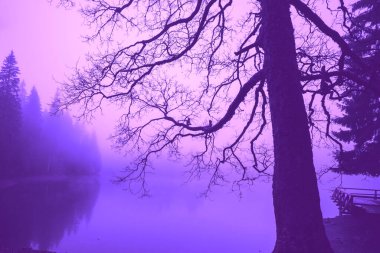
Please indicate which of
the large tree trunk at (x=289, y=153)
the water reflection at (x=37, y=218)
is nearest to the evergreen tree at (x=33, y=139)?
the water reflection at (x=37, y=218)

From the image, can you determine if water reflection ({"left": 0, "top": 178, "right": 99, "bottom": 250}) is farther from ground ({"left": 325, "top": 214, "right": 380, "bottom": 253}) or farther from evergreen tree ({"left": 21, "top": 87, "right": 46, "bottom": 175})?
ground ({"left": 325, "top": 214, "right": 380, "bottom": 253})

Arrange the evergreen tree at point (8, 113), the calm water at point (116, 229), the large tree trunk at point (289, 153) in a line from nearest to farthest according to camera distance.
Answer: the large tree trunk at point (289, 153)
the calm water at point (116, 229)
the evergreen tree at point (8, 113)

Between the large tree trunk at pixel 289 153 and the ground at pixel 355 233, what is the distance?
10.5 m

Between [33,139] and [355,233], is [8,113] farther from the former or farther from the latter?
[355,233]

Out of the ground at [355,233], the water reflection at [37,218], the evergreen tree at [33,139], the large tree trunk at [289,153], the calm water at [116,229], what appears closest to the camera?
the large tree trunk at [289,153]

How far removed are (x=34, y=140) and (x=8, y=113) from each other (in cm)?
2056

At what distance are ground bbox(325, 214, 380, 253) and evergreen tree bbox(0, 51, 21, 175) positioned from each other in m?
45.0

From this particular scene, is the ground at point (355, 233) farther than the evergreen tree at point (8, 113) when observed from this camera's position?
No

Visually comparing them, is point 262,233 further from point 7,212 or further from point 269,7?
point 269,7

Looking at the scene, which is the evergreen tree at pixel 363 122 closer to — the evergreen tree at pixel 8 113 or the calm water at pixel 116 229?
the calm water at pixel 116 229

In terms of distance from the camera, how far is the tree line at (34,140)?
46.8 m

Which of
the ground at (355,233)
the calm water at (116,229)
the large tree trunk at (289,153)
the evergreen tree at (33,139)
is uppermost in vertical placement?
the evergreen tree at (33,139)

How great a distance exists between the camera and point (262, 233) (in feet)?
122

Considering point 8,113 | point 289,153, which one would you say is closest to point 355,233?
point 289,153
